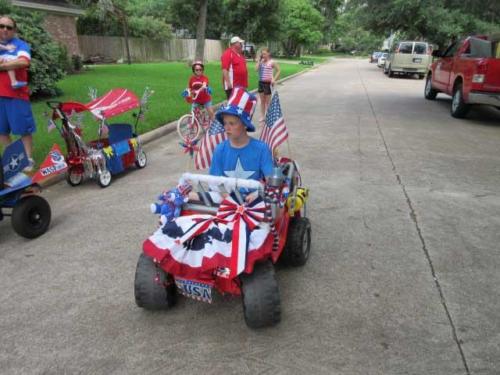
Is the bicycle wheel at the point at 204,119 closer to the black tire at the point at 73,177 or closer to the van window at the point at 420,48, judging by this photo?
the black tire at the point at 73,177

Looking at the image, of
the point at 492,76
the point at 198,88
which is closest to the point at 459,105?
the point at 492,76

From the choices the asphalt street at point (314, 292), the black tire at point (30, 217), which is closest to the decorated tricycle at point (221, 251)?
the asphalt street at point (314, 292)

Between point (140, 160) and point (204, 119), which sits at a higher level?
point (204, 119)

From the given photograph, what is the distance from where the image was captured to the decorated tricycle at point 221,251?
9.21ft

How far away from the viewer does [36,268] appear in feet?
12.4

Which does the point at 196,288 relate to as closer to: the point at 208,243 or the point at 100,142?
the point at 208,243

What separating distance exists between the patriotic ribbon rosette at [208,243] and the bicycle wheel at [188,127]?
577cm

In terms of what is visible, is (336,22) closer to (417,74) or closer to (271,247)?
(417,74)

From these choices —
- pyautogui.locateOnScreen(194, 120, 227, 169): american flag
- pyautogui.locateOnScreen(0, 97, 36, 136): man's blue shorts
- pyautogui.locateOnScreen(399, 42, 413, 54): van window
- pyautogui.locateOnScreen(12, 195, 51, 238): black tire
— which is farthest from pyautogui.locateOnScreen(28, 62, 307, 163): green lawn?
pyautogui.locateOnScreen(399, 42, 413, 54): van window

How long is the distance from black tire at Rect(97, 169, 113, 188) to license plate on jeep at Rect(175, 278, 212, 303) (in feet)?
10.7

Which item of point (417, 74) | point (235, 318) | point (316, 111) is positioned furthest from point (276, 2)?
point (235, 318)

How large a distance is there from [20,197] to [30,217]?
220 mm

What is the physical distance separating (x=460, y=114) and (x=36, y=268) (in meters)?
10.9

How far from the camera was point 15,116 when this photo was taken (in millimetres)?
5348
